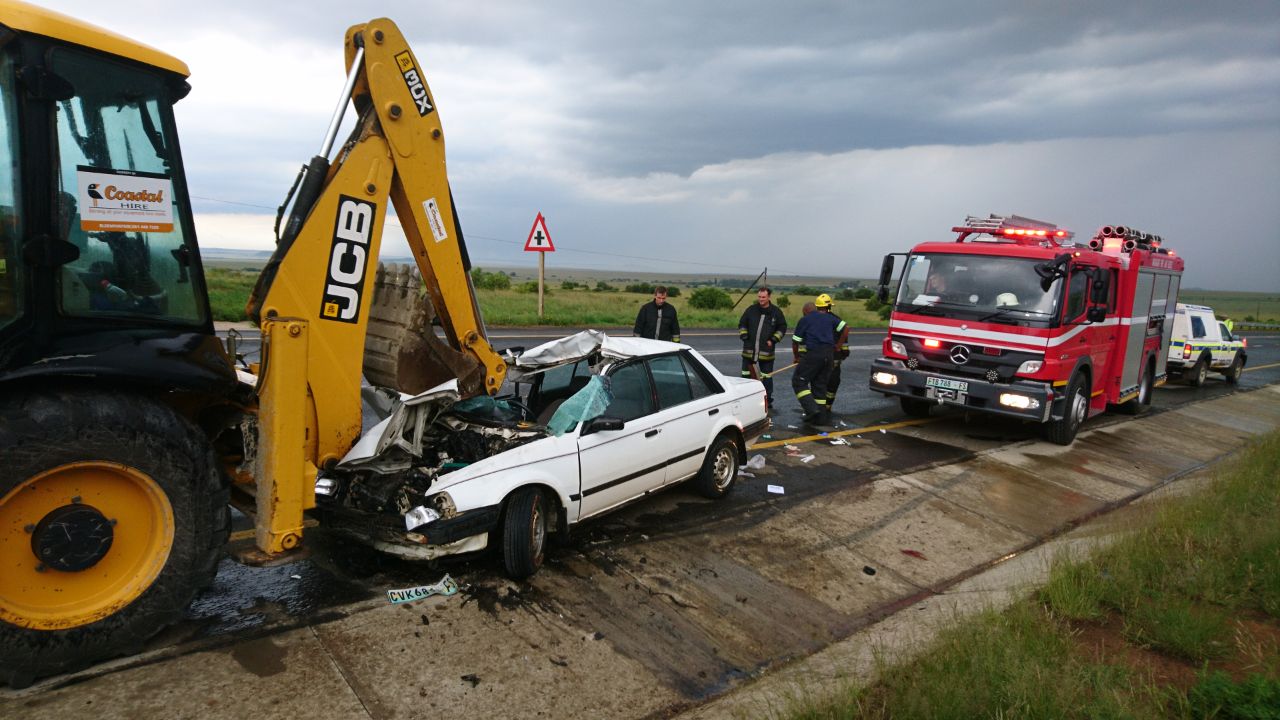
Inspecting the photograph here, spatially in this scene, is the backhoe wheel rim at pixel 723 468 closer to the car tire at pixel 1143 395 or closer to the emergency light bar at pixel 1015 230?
the emergency light bar at pixel 1015 230

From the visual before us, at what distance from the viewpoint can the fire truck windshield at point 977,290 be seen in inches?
373

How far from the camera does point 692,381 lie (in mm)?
6668

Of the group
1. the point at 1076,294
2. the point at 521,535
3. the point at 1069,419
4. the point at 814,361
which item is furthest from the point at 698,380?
the point at 1069,419

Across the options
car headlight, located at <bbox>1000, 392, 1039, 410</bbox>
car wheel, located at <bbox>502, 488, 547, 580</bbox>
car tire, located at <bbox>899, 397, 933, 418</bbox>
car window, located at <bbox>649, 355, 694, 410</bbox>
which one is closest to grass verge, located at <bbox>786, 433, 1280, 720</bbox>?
car wheel, located at <bbox>502, 488, 547, 580</bbox>

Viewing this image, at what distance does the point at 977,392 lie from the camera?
9602 millimetres

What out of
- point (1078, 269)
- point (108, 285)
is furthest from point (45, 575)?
point (1078, 269)

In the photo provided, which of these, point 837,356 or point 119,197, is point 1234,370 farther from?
point 119,197

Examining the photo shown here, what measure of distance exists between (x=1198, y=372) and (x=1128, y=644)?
688 inches

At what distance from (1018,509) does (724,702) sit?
507 cm

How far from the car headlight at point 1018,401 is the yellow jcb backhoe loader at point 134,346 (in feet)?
26.2

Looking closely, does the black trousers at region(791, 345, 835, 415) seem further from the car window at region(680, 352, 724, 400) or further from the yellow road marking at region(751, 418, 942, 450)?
the car window at region(680, 352, 724, 400)

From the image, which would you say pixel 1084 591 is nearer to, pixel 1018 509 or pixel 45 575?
pixel 1018 509

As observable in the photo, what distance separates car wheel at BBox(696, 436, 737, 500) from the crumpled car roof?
1072mm

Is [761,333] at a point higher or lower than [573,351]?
lower
